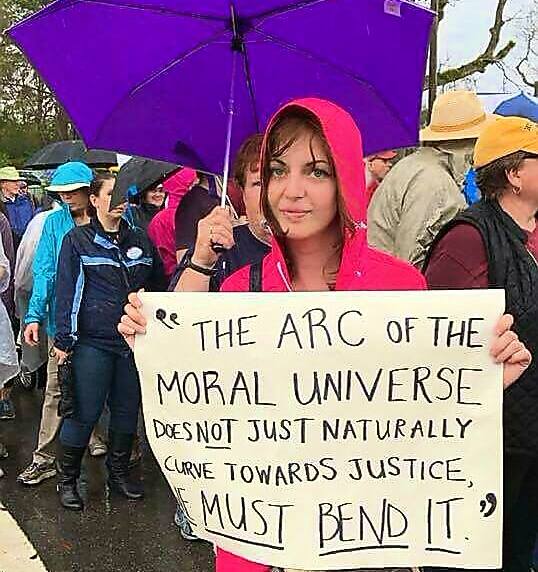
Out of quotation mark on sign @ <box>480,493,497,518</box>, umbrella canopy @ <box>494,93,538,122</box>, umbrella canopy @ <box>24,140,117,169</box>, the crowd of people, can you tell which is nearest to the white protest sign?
quotation mark on sign @ <box>480,493,497,518</box>

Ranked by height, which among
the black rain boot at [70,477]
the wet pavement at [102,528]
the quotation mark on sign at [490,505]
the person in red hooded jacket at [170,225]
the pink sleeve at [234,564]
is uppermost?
the person in red hooded jacket at [170,225]

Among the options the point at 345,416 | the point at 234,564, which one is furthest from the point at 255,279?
the point at 234,564

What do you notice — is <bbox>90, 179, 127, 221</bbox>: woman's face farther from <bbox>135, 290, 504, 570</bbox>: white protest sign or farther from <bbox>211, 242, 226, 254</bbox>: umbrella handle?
<bbox>135, 290, 504, 570</bbox>: white protest sign

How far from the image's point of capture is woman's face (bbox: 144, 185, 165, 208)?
254 inches

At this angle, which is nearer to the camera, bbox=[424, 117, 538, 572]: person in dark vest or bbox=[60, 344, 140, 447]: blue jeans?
bbox=[424, 117, 538, 572]: person in dark vest

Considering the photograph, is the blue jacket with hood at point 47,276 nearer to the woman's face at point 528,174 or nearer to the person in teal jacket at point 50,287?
the person in teal jacket at point 50,287

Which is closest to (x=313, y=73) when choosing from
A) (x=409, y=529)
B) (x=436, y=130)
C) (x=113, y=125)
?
(x=113, y=125)

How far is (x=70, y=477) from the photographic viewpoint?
5004mm

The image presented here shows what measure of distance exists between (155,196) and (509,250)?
3.98 metres

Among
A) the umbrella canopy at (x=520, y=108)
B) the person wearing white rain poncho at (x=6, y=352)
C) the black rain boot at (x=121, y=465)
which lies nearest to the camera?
the umbrella canopy at (x=520, y=108)

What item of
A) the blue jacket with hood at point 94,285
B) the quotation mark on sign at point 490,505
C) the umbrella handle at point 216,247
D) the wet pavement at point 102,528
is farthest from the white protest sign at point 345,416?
the blue jacket with hood at point 94,285

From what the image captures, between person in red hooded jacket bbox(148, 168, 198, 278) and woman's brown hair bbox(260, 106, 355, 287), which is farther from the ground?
woman's brown hair bbox(260, 106, 355, 287)

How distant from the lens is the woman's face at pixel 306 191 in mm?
2121

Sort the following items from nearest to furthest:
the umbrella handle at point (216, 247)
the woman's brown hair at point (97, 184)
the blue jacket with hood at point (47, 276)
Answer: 1. the umbrella handle at point (216, 247)
2. the woman's brown hair at point (97, 184)
3. the blue jacket with hood at point (47, 276)
